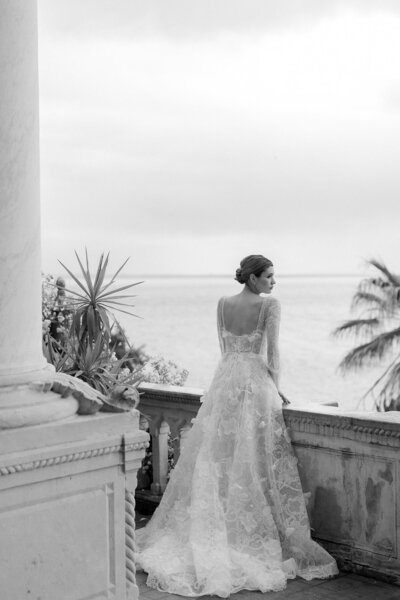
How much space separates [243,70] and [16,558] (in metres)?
80.7

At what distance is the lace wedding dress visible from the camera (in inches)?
207

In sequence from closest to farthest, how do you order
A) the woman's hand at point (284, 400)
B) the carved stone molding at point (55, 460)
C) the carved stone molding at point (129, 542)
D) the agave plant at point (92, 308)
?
the carved stone molding at point (55, 460) < the carved stone molding at point (129, 542) < the woman's hand at point (284, 400) < the agave plant at point (92, 308)

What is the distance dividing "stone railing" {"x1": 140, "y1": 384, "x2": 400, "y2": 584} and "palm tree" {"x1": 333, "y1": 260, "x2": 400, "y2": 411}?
49.8 feet

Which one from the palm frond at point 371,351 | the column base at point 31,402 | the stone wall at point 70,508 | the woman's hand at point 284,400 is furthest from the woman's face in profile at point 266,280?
the palm frond at point 371,351

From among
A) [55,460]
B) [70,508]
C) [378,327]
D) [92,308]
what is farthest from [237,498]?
[378,327]

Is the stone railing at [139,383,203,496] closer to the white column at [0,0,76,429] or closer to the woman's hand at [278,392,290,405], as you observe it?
the woman's hand at [278,392,290,405]

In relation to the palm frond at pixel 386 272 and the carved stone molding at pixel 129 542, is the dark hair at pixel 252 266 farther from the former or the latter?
the palm frond at pixel 386 272

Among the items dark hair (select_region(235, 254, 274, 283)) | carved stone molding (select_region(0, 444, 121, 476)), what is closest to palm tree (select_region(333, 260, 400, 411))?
dark hair (select_region(235, 254, 274, 283))

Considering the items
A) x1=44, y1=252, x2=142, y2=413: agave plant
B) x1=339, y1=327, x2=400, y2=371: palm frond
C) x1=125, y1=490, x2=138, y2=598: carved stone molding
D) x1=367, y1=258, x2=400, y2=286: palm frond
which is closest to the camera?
x1=125, y1=490, x2=138, y2=598: carved stone molding

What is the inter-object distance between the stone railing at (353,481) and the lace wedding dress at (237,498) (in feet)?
0.49

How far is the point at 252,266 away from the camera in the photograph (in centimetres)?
584

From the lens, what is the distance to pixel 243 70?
8150 cm

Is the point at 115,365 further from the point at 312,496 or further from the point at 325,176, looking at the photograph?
the point at 325,176

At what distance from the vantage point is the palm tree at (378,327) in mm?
21312
